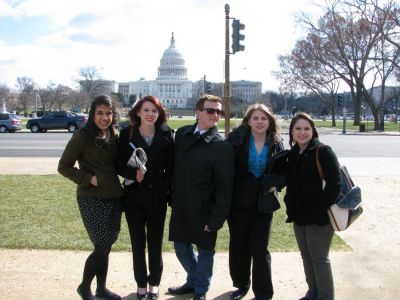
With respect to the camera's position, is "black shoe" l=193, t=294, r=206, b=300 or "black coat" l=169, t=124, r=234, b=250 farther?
"black shoe" l=193, t=294, r=206, b=300

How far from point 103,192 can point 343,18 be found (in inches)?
1574

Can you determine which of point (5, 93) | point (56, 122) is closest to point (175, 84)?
point (5, 93)

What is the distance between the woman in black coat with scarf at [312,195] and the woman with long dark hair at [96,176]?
5.02 feet

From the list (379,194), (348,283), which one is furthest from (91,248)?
(379,194)

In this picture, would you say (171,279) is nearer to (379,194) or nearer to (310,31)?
(379,194)

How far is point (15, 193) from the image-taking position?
8.89m

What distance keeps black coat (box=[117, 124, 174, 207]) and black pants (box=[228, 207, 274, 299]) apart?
2.22 feet

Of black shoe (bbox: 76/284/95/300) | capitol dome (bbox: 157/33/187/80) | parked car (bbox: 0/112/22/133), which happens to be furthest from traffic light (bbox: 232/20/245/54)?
capitol dome (bbox: 157/33/187/80)

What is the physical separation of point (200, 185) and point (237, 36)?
12.1 metres

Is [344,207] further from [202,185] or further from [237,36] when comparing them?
[237,36]

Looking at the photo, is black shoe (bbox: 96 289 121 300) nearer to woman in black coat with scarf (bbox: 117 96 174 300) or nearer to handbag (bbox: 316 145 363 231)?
woman in black coat with scarf (bbox: 117 96 174 300)

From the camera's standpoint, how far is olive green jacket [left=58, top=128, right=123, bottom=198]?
3.88 metres

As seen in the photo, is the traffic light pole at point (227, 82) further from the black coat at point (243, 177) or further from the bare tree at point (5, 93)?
the bare tree at point (5, 93)

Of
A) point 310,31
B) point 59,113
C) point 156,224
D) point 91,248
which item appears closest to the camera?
point 156,224
